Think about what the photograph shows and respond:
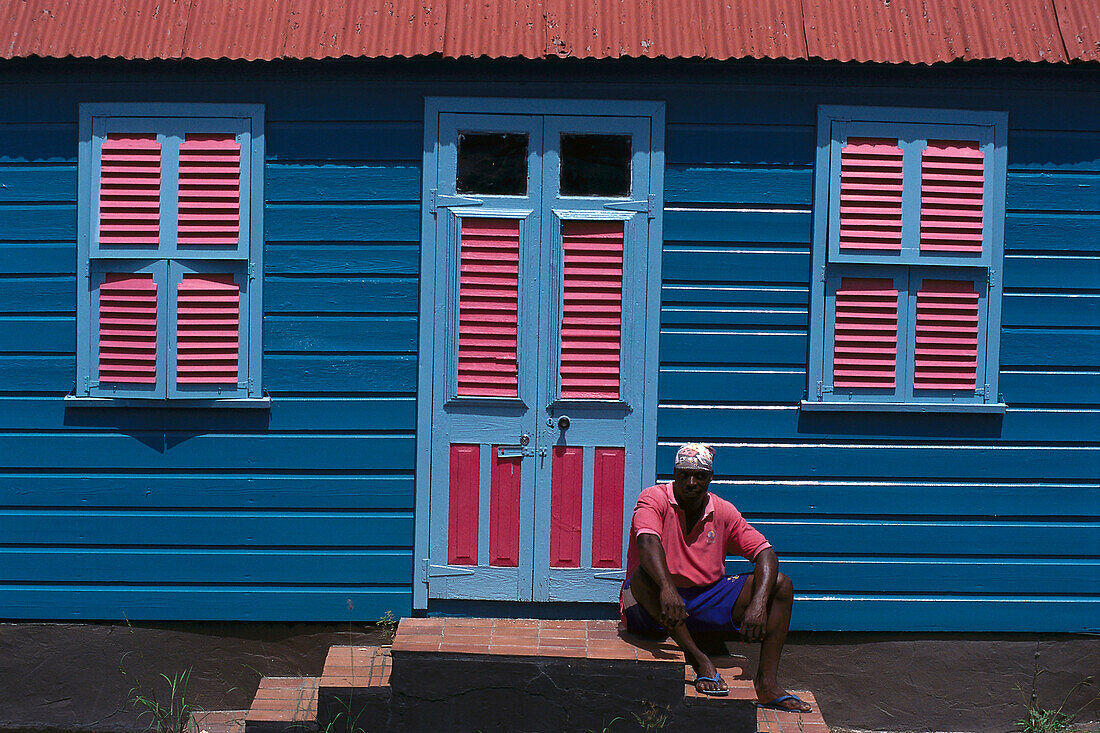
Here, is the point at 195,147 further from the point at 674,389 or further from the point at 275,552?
the point at 674,389

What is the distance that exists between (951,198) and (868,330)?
0.79 m

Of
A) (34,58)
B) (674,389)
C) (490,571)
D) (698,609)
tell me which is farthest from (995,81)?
(34,58)

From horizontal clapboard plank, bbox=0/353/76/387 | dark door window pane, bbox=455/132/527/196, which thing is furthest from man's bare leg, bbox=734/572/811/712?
horizontal clapboard plank, bbox=0/353/76/387

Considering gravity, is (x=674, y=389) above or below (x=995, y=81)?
below

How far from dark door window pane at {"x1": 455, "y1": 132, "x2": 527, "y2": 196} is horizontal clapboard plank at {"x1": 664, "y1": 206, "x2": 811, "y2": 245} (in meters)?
0.81

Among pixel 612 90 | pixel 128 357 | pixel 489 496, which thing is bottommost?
pixel 489 496

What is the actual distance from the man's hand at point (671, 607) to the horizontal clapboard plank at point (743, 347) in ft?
4.02

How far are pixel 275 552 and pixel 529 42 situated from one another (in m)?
2.86

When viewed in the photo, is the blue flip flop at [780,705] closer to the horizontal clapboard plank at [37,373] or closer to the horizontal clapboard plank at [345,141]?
the horizontal clapboard plank at [345,141]

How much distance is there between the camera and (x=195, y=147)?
4.91 m

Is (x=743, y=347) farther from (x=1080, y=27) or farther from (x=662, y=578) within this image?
(x=1080, y=27)

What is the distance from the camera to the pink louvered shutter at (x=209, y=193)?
491 cm

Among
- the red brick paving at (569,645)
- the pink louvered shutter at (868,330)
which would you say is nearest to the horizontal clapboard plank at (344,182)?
the red brick paving at (569,645)

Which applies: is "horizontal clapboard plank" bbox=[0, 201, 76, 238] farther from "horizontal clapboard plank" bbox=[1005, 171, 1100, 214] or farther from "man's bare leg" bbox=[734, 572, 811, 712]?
"horizontal clapboard plank" bbox=[1005, 171, 1100, 214]
